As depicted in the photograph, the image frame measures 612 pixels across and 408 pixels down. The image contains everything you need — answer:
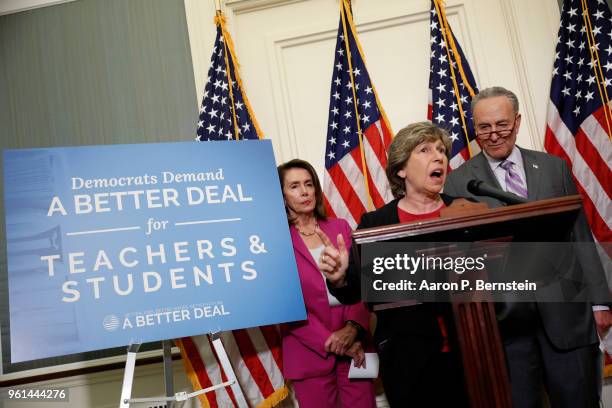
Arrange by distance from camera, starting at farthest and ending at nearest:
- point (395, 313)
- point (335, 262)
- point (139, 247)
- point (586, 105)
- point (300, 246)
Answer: point (586, 105) < point (300, 246) < point (139, 247) < point (395, 313) < point (335, 262)

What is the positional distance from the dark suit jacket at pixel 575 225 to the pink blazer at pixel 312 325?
64cm

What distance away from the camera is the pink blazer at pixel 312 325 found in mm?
2479

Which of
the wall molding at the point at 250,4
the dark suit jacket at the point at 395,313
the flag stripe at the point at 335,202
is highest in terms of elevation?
the wall molding at the point at 250,4

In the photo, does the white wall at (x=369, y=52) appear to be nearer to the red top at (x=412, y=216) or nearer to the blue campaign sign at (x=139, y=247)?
the blue campaign sign at (x=139, y=247)

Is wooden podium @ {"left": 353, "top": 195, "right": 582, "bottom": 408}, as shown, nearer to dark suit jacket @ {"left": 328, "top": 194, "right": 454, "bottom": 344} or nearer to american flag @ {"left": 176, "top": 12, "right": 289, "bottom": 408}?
dark suit jacket @ {"left": 328, "top": 194, "right": 454, "bottom": 344}

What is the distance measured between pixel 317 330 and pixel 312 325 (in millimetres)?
39

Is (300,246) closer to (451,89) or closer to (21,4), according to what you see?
(451,89)

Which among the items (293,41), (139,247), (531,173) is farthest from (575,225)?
(293,41)

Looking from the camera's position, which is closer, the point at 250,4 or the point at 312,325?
the point at 312,325

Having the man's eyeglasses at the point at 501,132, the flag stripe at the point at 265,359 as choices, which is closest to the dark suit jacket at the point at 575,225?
the man's eyeglasses at the point at 501,132

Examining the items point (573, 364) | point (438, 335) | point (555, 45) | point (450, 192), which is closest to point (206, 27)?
point (450, 192)

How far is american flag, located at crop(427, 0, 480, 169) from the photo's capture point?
10.3 ft

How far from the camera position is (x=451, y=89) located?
127 inches

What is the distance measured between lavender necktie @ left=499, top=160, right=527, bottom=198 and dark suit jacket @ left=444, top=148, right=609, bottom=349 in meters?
0.04
